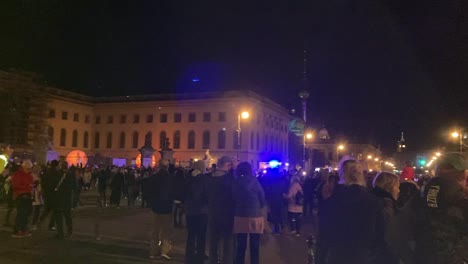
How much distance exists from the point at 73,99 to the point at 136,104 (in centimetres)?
1156

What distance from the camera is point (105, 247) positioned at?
35.5 ft

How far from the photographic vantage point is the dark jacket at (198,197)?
9.23 m

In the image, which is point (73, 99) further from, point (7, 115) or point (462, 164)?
point (462, 164)

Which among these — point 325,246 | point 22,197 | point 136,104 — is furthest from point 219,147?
point 325,246

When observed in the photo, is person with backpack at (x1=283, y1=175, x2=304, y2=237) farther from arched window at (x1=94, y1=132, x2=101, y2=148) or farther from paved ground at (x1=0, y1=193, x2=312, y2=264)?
arched window at (x1=94, y1=132, x2=101, y2=148)

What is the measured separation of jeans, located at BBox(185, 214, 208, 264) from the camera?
9.19m

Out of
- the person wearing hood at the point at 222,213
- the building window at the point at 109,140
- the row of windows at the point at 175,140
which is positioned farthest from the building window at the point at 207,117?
the person wearing hood at the point at 222,213

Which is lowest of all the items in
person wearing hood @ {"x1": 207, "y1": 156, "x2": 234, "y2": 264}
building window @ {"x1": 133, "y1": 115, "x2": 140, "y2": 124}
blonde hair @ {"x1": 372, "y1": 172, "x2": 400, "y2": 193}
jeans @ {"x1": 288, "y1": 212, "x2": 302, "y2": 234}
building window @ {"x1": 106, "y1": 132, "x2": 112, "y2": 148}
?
jeans @ {"x1": 288, "y1": 212, "x2": 302, "y2": 234}

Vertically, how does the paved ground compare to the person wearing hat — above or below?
below

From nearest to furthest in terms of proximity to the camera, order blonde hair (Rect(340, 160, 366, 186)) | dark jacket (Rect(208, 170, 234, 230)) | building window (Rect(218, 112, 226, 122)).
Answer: blonde hair (Rect(340, 160, 366, 186)) < dark jacket (Rect(208, 170, 234, 230)) < building window (Rect(218, 112, 226, 122))

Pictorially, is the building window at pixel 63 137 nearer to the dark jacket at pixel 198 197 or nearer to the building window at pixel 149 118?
the building window at pixel 149 118

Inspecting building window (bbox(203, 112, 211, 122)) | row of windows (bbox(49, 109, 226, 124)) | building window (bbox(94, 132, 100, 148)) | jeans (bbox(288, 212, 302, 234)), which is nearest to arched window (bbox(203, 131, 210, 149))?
building window (bbox(203, 112, 211, 122))

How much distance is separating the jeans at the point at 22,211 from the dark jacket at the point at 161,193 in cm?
419

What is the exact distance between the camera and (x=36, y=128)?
2477cm
